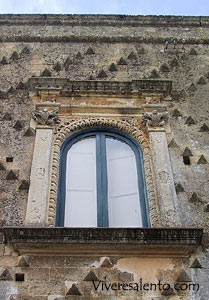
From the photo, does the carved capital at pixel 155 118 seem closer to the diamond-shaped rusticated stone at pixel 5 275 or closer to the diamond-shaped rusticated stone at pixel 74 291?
the diamond-shaped rusticated stone at pixel 74 291

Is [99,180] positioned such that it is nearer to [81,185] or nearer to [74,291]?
[81,185]

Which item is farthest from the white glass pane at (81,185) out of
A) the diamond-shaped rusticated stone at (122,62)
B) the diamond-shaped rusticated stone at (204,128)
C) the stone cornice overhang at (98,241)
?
the diamond-shaped rusticated stone at (122,62)

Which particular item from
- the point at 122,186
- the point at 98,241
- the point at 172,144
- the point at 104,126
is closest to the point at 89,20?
the point at 104,126

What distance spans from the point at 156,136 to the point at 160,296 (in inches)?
111

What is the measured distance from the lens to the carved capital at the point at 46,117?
28.2 feet

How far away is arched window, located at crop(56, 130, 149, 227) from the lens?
747cm

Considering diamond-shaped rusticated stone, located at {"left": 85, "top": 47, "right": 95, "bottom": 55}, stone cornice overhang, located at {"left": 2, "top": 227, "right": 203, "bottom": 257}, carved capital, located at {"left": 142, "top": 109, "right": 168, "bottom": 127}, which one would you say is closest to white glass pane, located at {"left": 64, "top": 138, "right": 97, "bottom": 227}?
stone cornice overhang, located at {"left": 2, "top": 227, "right": 203, "bottom": 257}

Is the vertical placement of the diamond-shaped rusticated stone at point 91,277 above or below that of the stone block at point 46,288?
above

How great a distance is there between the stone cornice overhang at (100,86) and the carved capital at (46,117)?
0.63 metres

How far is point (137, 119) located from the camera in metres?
8.80

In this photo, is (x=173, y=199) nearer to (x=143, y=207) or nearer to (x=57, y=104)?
(x=143, y=207)

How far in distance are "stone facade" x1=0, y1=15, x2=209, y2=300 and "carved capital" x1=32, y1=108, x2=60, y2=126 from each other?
0.02m

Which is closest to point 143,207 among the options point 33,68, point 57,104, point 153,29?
point 57,104

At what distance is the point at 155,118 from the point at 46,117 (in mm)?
1722
